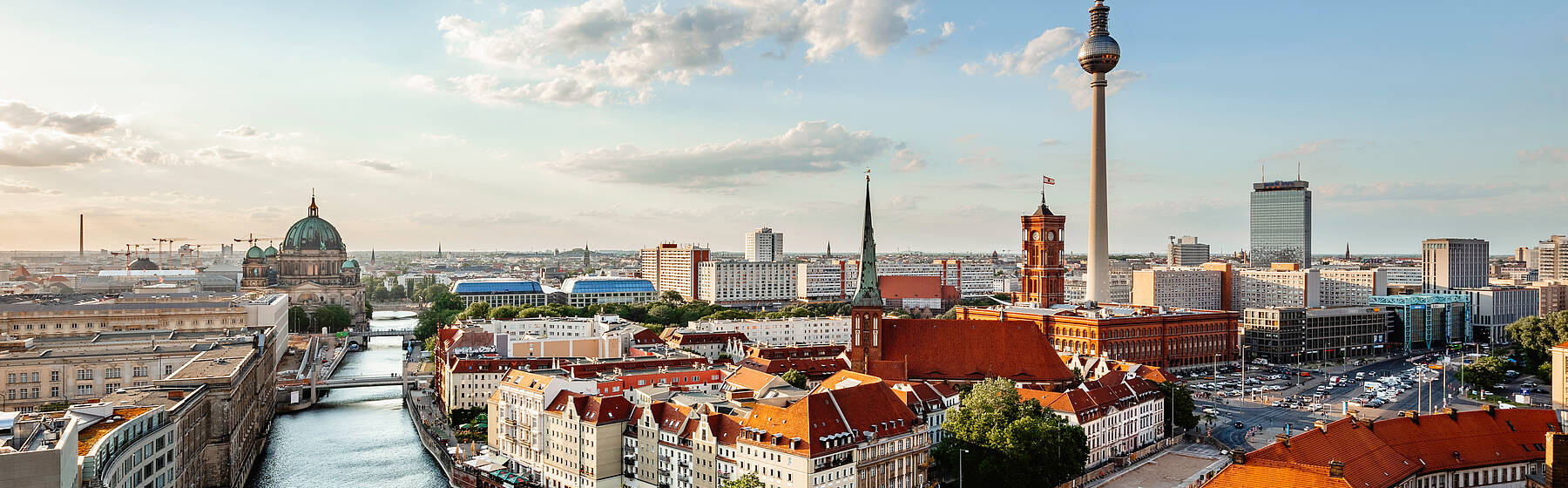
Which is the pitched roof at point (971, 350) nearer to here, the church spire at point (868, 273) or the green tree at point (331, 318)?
the church spire at point (868, 273)

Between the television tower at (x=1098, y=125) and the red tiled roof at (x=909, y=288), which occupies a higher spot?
the television tower at (x=1098, y=125)

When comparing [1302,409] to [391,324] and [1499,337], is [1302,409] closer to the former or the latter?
[1499,337]

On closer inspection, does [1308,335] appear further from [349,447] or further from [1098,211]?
[349,447]

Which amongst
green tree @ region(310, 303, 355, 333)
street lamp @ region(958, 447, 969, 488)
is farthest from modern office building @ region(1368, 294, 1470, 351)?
green tree @ region(310, 303, 355, 333)

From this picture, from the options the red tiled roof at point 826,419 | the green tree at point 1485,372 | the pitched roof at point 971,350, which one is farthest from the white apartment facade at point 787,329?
the green tree at point 1485,372

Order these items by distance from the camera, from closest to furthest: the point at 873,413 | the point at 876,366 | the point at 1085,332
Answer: the point at 873,413, the point at 876,366, the point at 1085,332

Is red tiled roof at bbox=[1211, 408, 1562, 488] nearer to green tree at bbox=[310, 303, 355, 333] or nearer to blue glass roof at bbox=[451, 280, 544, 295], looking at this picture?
green tree at bbox=[310, 303, 355, 333]

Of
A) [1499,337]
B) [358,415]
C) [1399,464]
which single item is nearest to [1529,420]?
[1399,464]
